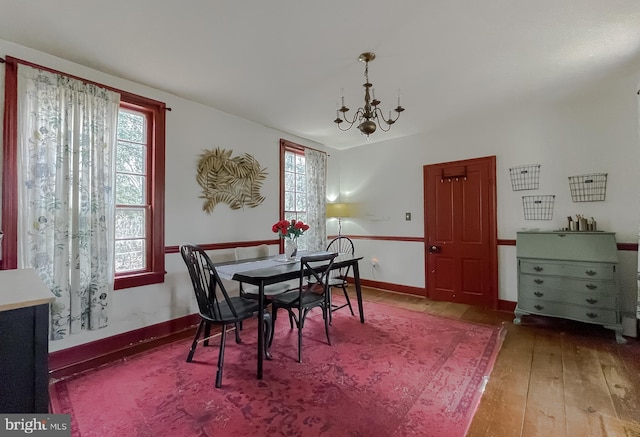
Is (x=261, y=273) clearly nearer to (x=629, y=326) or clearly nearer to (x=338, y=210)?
(x=338, y=210)

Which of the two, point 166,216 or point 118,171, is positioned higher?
point 118,171

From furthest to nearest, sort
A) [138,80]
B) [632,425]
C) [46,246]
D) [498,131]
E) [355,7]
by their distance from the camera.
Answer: [498,131], [138,80], [46,246], [355,7], [632,425]

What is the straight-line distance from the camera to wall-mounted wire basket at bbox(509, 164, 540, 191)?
11.0 feet

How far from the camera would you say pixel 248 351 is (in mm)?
2461

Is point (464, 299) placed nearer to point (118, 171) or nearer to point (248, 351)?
point (248, 351)

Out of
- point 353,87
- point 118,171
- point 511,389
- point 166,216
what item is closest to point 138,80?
point 118,171

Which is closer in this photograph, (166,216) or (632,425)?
(632,425)

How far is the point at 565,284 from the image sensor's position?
9.16ft

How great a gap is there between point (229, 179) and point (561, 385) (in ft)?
11.7

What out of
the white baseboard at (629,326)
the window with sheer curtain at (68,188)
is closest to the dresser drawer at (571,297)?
the white baseboard at (629,326)

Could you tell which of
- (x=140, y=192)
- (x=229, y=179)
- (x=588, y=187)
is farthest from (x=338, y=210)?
(x=588, y=187)

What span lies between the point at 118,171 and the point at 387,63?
8.75 ft

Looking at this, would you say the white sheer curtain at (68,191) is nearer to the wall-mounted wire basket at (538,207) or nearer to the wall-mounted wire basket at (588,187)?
the wall-mounted wire basket at (538,207)

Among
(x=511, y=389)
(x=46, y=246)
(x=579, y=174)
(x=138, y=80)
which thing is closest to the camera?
(x=511, y=389)
